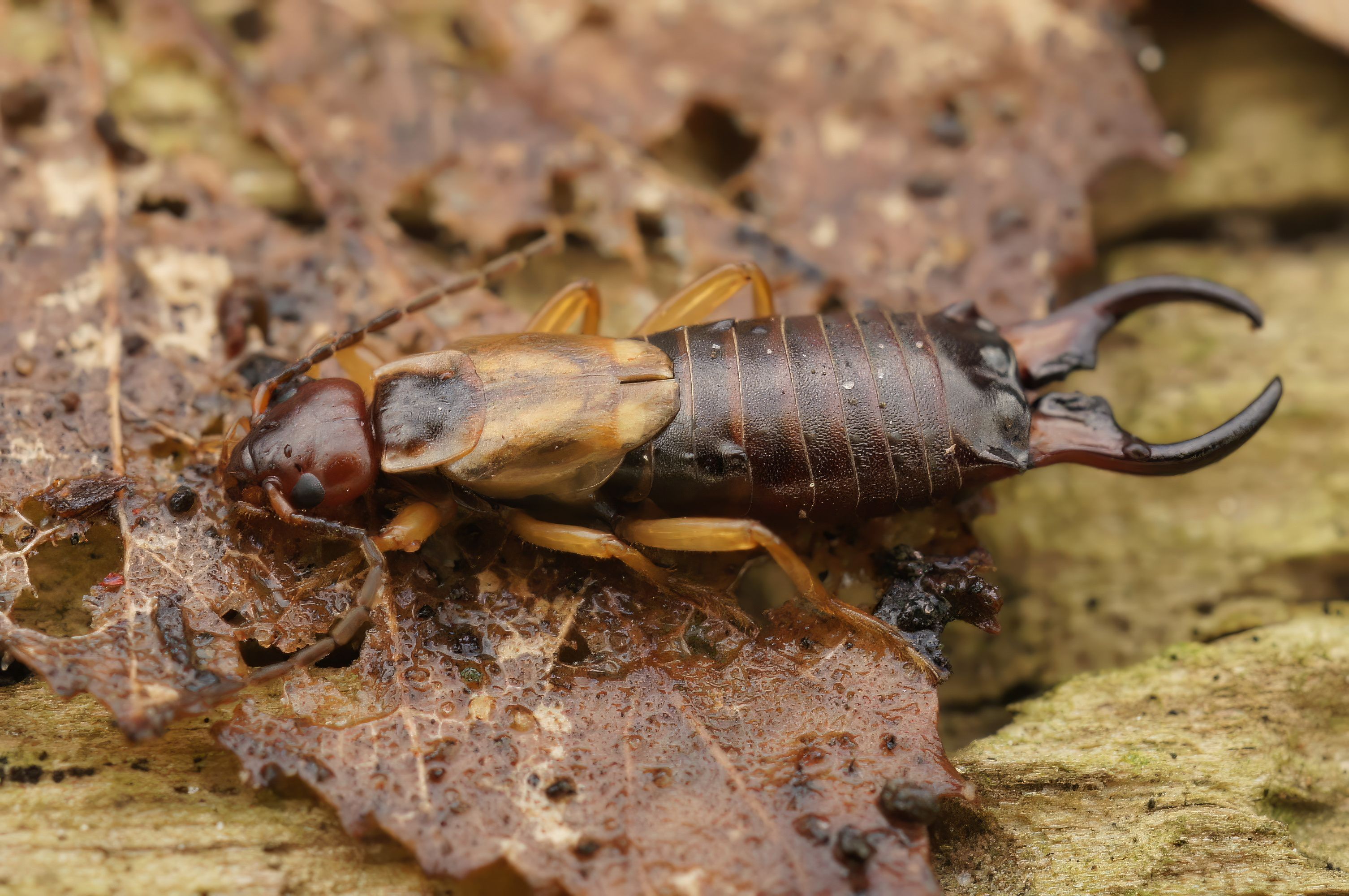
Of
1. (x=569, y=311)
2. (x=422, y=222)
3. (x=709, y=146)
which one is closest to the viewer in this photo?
(x=569, y=311)

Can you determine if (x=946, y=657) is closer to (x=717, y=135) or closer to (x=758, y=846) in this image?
(x=758, y=846)

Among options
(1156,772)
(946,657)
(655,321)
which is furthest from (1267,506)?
(655,321)

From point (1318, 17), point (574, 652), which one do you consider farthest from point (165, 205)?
point (1318, 17)

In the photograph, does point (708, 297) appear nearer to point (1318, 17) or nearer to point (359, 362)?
point (359, 362)

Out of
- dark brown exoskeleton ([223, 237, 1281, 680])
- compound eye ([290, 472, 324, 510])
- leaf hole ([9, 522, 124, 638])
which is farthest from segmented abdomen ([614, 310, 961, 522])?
leaf hole ([9, 522, 124, 638])

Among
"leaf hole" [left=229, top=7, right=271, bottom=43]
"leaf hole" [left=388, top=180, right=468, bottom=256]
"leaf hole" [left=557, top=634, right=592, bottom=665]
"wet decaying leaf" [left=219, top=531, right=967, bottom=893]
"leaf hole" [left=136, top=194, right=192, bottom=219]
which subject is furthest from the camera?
"leaf hole" [left=229, top=7, right=271, bottom=43]

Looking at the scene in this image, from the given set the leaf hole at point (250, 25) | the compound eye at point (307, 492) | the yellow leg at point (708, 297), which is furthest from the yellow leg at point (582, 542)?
the leaf hole at point (250, 25)

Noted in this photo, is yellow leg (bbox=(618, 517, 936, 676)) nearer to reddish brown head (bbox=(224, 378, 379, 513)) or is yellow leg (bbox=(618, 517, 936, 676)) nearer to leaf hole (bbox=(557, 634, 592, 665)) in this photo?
leaf hole (bbox=(557, 634, 592, 665))
